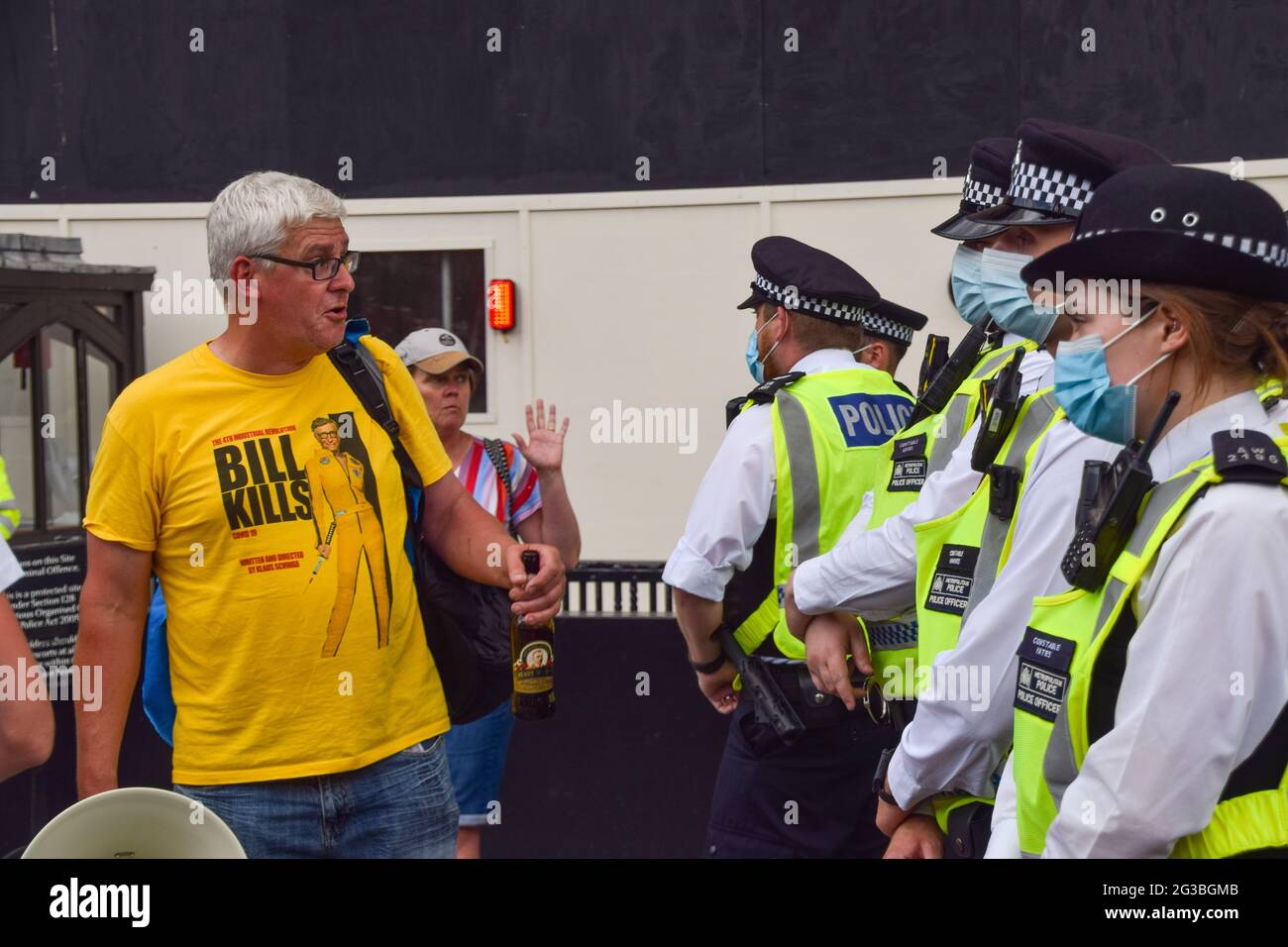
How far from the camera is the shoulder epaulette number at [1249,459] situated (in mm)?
1559

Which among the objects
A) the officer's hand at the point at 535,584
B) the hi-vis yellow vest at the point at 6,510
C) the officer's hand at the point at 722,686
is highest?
the hi-vis yellow vest at the point at 6,510

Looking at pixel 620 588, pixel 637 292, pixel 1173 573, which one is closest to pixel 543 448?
pixel 620 588

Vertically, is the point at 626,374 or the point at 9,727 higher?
the point at 626,374

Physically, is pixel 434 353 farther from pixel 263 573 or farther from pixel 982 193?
pixel 982 193

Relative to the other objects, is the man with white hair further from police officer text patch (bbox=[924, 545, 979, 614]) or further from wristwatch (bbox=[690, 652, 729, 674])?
wristwatch (bbox=[690, 652, 729, 674])

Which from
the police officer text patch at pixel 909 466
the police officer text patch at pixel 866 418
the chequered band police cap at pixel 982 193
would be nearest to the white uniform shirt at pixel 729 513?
the police officer text patch at pixel 866 418

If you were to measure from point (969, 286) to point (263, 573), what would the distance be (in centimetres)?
161

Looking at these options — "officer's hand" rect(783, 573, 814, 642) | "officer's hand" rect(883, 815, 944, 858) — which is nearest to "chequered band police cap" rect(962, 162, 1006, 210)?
"officer's hand" rect(783, 573, 814, 642)

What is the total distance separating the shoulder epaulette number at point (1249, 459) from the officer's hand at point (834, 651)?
1364 millimetres

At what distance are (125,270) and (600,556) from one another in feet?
9.67

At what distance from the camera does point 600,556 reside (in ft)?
24.8

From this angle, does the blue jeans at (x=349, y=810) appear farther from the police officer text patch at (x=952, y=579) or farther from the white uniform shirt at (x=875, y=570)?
the police officer text patch at (x=952, y=579)
